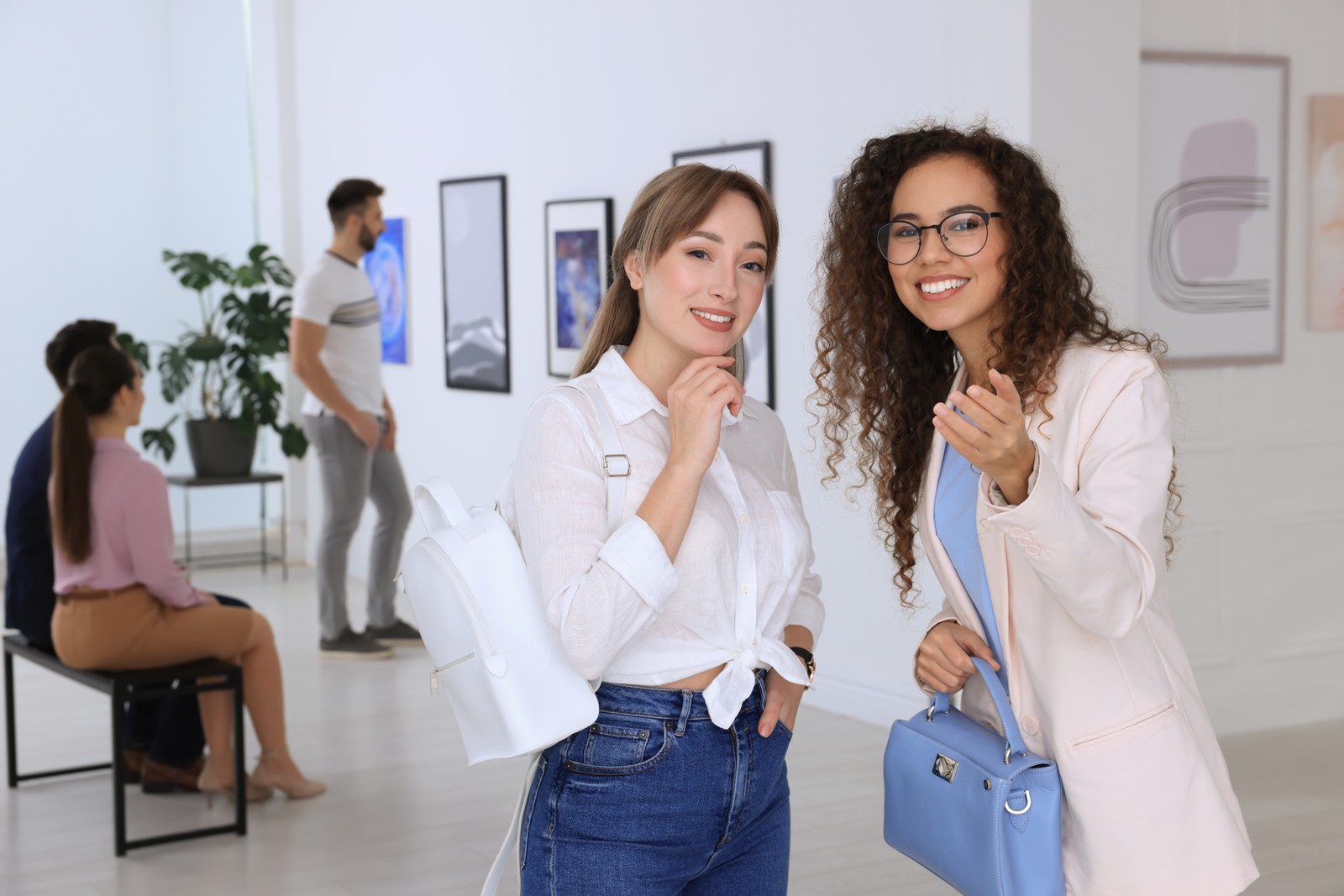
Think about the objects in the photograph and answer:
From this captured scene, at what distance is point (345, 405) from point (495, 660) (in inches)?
205

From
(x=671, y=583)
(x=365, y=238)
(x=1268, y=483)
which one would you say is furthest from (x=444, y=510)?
(x=365, y=238)

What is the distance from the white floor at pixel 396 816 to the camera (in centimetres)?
414

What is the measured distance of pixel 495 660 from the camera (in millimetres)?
1951

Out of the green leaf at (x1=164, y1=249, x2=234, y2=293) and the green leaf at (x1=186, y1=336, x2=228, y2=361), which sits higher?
the green leaf at (x1=164, y1=249, x2=234, y2=293)

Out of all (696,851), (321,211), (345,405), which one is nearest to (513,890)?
(696,851)

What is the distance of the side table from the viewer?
9.30m

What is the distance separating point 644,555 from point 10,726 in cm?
404

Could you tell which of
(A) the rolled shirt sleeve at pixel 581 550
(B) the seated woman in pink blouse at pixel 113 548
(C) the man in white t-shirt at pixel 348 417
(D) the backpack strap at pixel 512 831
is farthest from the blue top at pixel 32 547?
(A) the rolled shirt sleeve at pixel 581 550

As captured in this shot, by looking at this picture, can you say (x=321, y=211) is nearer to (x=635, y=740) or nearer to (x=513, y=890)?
(x=513, y=890)

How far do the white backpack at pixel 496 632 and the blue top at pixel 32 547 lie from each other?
323cm

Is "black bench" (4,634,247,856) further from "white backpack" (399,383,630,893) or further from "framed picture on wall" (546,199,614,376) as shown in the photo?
"framed picture on wall" (546,199,614,376)

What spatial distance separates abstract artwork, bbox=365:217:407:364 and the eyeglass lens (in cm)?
736

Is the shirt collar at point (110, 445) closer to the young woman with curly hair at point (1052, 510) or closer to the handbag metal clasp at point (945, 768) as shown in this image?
the young woman with curly hair at point (1052, 510)

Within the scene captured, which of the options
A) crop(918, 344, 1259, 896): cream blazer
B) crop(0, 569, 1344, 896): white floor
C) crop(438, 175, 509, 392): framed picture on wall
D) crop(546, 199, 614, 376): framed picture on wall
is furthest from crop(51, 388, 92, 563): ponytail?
crop(438, 175, 509, 392): framed picture on wall
